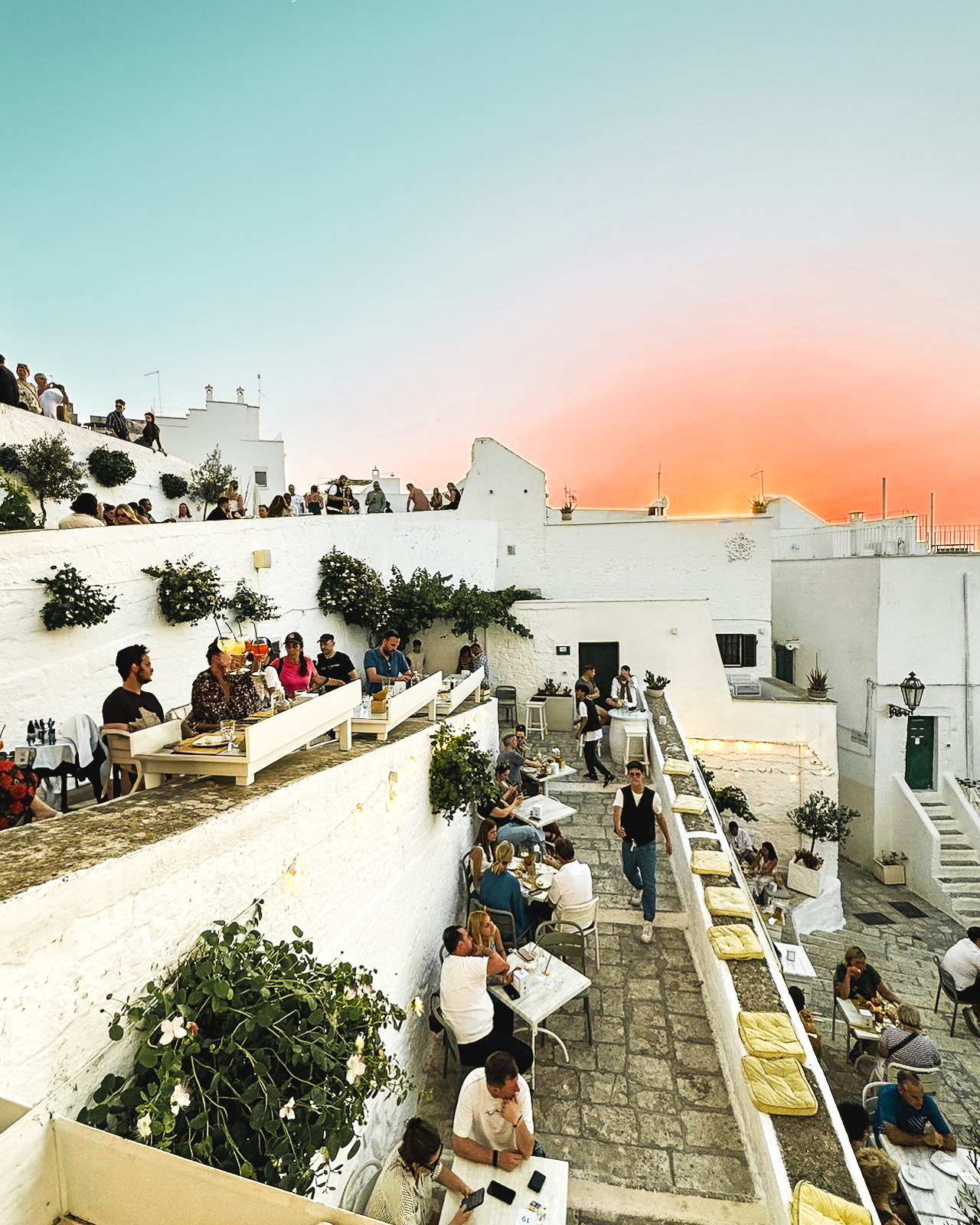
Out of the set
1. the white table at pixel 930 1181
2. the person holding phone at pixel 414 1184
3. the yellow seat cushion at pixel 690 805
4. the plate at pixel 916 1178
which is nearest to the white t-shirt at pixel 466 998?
the person holding phone at pixel 414 1184

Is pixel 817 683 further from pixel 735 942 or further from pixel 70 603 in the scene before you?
pixel 70 603

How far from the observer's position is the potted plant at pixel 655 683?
1388 centimetres

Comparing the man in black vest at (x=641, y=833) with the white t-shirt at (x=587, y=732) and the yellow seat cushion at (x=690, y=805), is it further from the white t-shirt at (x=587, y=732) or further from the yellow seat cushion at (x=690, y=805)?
the white t-shirt at (x=587, y=732)

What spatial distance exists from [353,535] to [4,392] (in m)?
6.59

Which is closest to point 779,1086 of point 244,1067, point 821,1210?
point 821,1210

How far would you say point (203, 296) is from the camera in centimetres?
1316

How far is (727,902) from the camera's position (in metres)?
5.94

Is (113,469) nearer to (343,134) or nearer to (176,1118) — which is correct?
(343,134)

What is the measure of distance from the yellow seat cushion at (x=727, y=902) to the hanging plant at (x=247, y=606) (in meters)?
8.04

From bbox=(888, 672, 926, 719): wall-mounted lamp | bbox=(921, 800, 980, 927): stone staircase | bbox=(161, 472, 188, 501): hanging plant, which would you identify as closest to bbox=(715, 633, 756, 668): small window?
bbox=(888, 672, 926, 719): wall-mounted lamp

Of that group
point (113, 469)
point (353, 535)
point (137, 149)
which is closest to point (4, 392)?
point (113, 469)

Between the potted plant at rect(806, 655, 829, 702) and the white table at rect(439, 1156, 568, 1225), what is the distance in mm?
13179

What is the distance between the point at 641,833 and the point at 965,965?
5.71 metres

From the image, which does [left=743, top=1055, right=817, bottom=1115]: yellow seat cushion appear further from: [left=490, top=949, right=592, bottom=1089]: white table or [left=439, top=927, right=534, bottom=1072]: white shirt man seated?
[left=439, top=927, right=534, bottom=1072]: white shirt man seated
